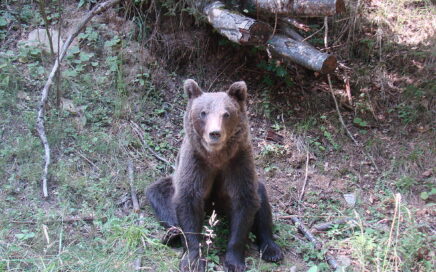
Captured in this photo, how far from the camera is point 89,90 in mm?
7059

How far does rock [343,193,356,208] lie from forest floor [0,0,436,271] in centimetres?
3

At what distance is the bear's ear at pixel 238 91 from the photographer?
488 centimetres

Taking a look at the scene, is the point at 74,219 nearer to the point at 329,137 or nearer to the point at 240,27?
the point at 240,27

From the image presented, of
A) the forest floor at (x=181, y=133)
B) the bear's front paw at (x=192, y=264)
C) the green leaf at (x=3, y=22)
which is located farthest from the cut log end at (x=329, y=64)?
the green leaf at (x=3, y=22)

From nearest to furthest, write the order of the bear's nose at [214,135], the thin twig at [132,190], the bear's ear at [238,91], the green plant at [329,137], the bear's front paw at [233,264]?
the bear's nose at [214,135] → the bear's front paw at [233,264] → the bear's ear at [238,91] → the thin twig at [132,190] → the green plant at [329,137]

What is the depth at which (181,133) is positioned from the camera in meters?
7.07

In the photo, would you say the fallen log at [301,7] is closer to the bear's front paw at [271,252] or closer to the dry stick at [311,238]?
the dry stick at [311,238]

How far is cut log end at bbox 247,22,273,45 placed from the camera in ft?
20.1

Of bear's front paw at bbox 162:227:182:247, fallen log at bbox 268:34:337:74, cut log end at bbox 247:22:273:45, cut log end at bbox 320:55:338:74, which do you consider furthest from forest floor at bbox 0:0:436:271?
cut log end at bbox 320:55:338:74

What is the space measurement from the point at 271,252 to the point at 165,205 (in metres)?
1.30

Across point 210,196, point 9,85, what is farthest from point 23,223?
point 9,85

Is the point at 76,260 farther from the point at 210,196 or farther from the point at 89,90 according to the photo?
the point at 89,90

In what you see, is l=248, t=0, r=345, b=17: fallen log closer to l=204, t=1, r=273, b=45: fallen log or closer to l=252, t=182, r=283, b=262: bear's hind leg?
l=204, t=1, r=273, b=45: fallen log

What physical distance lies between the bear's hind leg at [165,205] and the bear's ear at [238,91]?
140 cm
